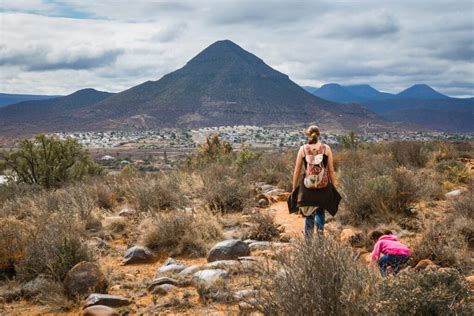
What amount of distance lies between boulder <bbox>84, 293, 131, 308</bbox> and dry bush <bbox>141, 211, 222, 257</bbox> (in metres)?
2.21

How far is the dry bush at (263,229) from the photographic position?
26.7 feet

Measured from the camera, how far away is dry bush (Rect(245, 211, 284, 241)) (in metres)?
8.13

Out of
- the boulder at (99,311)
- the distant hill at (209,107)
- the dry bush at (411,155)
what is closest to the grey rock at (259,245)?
the boulder at (99,311)

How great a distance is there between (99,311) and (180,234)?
9.71 feet

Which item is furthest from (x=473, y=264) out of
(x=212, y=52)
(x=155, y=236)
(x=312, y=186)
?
(x=212, y=52)

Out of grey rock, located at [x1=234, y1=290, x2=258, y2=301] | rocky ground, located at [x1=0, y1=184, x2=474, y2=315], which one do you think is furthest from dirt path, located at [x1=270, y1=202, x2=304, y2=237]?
grey rock, located at [x1=234, y1=290, x2=258, y2=301]

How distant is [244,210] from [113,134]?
111174 millimetres

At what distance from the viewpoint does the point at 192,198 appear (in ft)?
39.3

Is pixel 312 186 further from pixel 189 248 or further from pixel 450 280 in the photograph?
pixel 450 280

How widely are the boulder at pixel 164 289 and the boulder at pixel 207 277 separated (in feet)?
0.88

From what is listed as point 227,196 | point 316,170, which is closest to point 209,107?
point 227,196

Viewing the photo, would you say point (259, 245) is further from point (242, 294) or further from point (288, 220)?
point (242, 294)

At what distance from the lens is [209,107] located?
132500 millimetres

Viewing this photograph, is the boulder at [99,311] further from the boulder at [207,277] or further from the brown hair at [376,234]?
the brown hair at [376,234]
